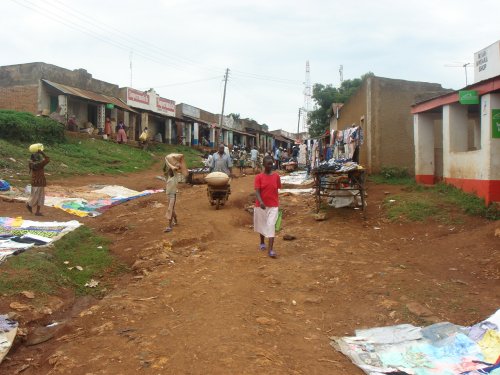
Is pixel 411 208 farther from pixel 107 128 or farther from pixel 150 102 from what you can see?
pixel 150 102


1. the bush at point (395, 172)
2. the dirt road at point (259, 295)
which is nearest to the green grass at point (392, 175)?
the bush at point (395, 172)

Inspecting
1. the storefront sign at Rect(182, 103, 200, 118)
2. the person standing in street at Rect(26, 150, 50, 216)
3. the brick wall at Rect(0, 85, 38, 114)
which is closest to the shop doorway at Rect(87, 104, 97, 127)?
the brick wall at Rect(0, 85, 38, 114)

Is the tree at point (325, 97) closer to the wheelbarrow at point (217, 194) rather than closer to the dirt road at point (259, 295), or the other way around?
the wheelbarrow at point (217, 194)

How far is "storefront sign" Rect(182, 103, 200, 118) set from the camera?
119 ft

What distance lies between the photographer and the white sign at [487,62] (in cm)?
1052

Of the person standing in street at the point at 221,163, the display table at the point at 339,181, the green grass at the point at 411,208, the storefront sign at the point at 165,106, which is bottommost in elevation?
the green grass at the point at 411,208

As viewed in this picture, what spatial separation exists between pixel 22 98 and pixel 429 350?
81.3ft

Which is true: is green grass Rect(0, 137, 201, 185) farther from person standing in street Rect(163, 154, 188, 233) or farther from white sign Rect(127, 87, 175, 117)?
person standing in street Rect(163, 154, 188, 233)

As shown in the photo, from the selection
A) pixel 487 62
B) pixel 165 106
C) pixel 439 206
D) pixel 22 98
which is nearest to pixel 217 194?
pixel 439 206

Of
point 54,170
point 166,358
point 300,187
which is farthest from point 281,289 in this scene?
point 54,170

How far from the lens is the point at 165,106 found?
34.1m

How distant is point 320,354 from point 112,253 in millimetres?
5040

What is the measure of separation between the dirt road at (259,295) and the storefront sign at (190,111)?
27396 mm

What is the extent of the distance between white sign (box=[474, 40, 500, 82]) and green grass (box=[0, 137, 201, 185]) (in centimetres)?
1367
